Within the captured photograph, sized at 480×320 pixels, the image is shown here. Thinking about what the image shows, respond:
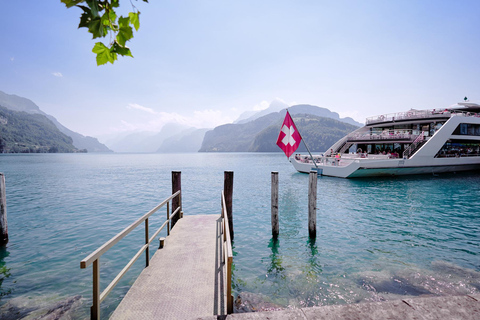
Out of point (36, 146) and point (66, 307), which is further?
point (36, 146)

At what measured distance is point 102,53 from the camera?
1.99 m

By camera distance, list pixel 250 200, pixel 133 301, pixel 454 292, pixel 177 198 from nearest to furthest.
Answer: pixel 133 301
pixel 454 292
pixel 177 198
pixel 250 200

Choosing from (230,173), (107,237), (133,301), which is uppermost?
(230,173)

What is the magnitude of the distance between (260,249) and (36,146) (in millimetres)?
238565

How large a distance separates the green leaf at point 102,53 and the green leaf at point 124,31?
13 cm

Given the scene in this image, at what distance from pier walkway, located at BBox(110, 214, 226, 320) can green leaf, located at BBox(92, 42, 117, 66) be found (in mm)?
3463

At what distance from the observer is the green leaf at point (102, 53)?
190 cm

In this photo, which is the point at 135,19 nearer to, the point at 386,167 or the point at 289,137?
the point at 289,137

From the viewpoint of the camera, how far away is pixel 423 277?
259 inches

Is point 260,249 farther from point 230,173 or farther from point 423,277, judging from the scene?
point 423,277

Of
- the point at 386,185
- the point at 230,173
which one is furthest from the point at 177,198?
the point at 386,185

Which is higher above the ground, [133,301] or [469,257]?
[133,301]

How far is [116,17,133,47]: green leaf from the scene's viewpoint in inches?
76.8

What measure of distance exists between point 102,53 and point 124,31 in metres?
0.26
